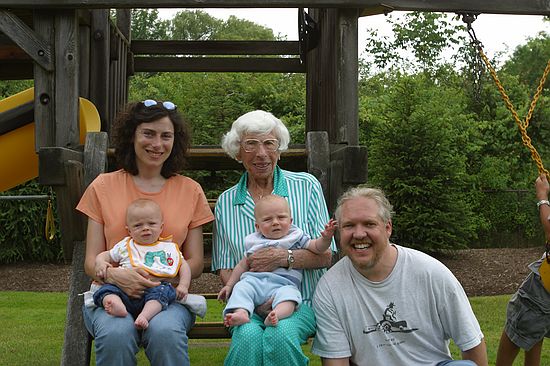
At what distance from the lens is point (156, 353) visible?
11.1 ft

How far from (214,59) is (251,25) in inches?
1196

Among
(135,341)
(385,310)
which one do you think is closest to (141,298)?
(135,341)

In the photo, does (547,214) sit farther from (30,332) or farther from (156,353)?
(30,332)

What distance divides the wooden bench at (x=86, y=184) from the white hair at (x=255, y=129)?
1.83ft

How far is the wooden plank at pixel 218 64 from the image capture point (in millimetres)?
7973

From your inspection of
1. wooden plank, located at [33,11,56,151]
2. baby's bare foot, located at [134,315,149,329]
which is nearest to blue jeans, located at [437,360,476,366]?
baby's bare foot, located at [134,315,149,329]

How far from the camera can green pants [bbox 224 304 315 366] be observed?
3.32 m

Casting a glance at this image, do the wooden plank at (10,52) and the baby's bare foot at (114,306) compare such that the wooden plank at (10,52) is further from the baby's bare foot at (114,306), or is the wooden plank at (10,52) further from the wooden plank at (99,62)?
the baby's bare foot at (114,306)

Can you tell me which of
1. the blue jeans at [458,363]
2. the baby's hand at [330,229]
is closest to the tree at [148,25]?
the baby's hand at [330,229]

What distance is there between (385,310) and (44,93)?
2532mm

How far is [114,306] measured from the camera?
3447 mm

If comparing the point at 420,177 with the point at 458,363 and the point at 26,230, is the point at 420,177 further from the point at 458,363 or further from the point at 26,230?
the point at 458,363

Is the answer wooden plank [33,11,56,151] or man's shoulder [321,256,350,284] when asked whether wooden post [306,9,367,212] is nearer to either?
man's shoulder [321,256,350,284]

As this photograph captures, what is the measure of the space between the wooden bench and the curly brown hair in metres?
0.43
